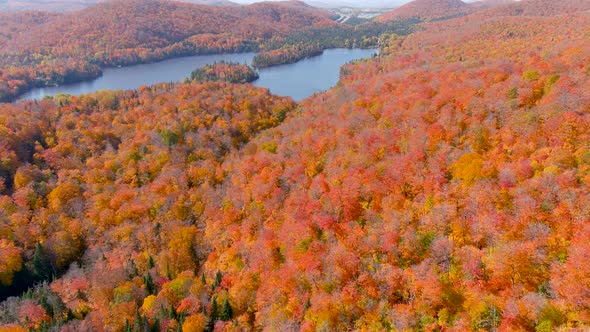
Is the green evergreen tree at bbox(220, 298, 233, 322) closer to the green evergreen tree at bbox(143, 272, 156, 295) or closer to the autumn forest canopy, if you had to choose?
the autumn forest canopy

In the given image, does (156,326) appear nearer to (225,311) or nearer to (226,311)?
(225,311)

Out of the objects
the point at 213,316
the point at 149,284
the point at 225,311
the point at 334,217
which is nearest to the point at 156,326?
the point at 213,316

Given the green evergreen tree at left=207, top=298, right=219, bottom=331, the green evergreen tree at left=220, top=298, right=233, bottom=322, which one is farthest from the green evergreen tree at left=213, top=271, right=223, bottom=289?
the green evergreen tree at left=220, top=298, right=233, bottom=322

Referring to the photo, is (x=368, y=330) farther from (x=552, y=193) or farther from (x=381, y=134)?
(x=381, y=134)

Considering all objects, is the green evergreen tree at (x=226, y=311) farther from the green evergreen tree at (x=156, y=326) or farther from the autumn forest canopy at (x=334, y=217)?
the green evergreen tree at (x=156, y=326)

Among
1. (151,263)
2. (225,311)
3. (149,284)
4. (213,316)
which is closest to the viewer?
(225,311)

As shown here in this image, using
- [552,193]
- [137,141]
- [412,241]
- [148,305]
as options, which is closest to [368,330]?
[412,241]

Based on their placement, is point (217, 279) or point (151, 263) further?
point (151, 263)

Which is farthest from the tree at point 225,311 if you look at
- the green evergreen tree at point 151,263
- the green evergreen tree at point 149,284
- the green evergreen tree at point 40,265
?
the green evergreen tree at point 40,265

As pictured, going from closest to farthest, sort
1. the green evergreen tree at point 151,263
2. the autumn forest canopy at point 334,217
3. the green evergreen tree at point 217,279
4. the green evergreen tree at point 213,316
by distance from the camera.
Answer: the autumn forest canopy at point 334,217
the green evergreen tree at point 213,316
the green evergreen tree at point 217,279
the green evergreen tree at point 151,263

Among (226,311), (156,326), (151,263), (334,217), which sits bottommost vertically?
(151,263)
